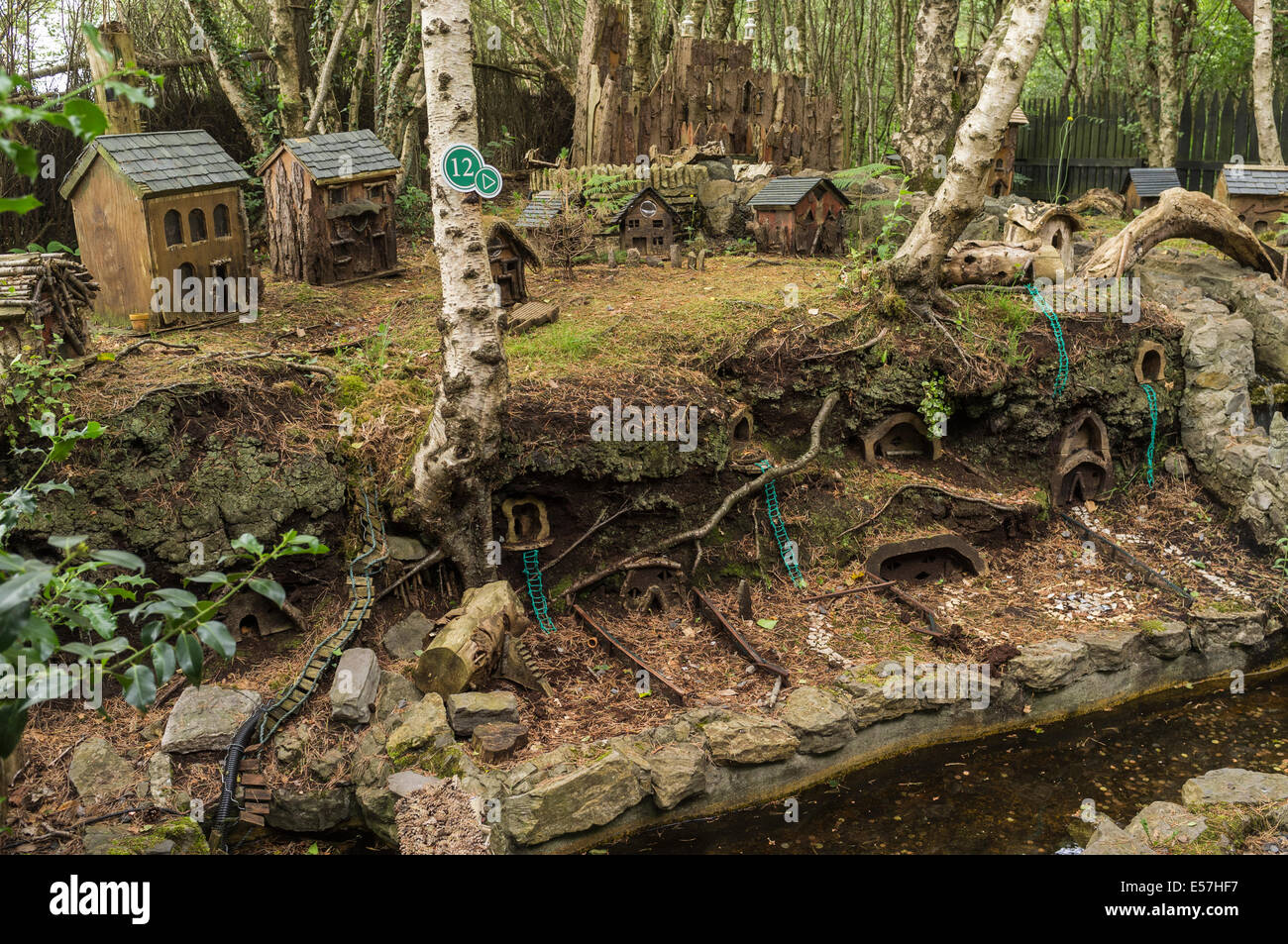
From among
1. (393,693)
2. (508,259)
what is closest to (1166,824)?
(393,693)

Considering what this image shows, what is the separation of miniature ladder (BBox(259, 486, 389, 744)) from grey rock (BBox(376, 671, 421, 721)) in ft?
1.27

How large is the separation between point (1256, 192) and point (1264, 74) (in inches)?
54.7

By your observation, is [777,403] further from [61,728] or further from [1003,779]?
[61,728]

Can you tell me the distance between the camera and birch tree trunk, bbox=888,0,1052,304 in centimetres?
862

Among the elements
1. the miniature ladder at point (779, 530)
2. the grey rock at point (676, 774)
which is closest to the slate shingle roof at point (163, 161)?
the miniature ladder at point (779, 530)

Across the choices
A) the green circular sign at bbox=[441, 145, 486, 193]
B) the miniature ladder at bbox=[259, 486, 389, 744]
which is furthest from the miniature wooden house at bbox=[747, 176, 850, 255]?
the miniature ladder at bbox=[259, 486, 389, 744]

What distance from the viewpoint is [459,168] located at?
256 inches

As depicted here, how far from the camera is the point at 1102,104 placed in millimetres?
18797

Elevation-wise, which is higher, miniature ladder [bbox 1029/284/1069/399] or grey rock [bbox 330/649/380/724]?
miniature ladder [bbox 1029/284/1069/399]

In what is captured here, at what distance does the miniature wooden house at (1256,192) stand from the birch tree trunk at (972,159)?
4.77 metres

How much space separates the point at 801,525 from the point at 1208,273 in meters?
6.18

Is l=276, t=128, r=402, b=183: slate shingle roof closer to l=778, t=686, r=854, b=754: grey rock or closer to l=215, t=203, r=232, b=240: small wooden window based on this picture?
l=215, t=203, r=232, b=240: small wooden window

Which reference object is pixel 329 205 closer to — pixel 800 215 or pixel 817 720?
pixel 800 215

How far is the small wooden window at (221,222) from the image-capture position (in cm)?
849
